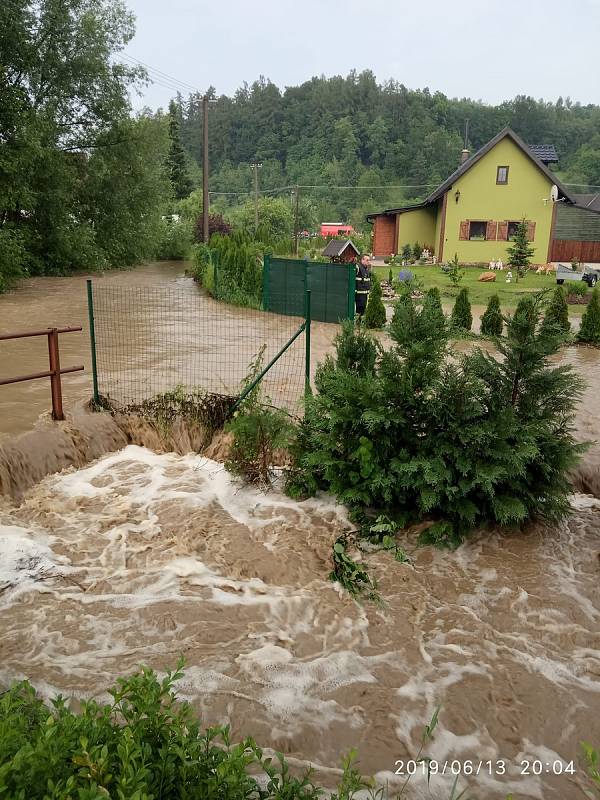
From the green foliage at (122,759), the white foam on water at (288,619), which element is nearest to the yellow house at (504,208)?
the white foam on water at (288,619)

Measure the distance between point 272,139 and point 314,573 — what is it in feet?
335

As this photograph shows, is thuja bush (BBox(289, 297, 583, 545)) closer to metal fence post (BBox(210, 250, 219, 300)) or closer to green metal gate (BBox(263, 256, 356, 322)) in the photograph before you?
green metal gate (BBox(263, 256, 356, 322))

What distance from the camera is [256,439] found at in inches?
304

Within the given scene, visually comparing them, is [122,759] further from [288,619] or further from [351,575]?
[351,575]

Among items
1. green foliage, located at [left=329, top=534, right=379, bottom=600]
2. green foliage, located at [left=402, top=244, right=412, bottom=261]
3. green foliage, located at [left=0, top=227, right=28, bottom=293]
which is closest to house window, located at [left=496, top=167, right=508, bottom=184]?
green foliage, located at [left=402, top=244, right=412, bottom=261]

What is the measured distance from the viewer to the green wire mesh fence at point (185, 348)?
10.4 m

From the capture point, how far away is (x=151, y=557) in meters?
6.41

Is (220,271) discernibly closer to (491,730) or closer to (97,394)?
(97,394)

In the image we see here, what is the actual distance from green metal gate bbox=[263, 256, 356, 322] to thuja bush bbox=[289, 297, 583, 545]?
789cm

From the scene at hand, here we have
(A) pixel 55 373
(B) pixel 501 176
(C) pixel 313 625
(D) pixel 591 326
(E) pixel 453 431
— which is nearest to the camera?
(C) pixel 313 625

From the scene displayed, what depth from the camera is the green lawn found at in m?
23.1

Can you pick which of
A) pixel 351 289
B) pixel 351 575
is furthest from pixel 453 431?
pixel 351 289

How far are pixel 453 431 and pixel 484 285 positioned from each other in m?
21.9

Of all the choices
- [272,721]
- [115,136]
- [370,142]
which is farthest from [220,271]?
[370,142]
